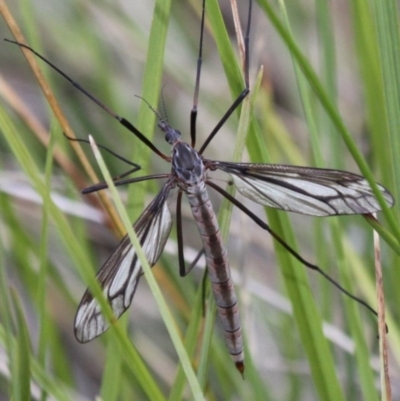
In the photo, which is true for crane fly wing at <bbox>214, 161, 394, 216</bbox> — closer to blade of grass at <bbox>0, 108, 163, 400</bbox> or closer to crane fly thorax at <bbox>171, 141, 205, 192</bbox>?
crane fly thorax at <bbox>171, 141, 205, 192</bbox>

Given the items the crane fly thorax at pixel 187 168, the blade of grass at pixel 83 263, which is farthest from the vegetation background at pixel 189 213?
the crane fly thorax at pixel 187 168

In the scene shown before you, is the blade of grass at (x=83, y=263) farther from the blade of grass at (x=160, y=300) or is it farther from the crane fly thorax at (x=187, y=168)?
the crane fly thorax at (x=187, y=168)

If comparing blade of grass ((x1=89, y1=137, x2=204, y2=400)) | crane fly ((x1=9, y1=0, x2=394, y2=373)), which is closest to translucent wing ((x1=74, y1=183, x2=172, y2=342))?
crane fly ((x1=9, y1=0, x2=394, y2=373))

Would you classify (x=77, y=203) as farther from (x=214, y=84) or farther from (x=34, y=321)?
(x=214, y=84)

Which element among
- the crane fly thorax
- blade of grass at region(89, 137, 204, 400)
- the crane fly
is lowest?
blade of grass at region(89, 137, 204, 400)

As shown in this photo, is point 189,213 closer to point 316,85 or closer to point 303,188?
point 303,188

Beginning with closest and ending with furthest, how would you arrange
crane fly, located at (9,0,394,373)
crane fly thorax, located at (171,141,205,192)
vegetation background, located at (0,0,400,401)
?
vegetation background, located at (0,0,400,401) → crane fly, located at (9,0,394,373) → crane fly thorax, located at (171,141,205,192)

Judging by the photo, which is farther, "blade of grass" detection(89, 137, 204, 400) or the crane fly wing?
the crane fly wing

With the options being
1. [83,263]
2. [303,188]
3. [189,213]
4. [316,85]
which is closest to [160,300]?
[83,263]
